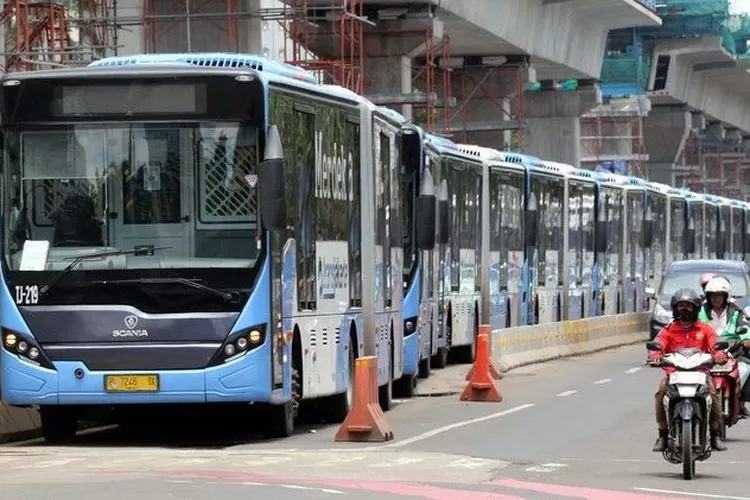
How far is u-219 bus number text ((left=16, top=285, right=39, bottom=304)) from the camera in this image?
720 inches

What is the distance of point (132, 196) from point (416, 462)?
3493mm

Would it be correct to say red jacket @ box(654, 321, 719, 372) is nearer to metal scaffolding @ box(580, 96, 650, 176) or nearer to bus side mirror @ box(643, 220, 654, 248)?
bus side mirror @ box(643, 220, 654, 248)

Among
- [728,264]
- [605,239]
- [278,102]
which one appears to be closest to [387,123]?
[278,102]

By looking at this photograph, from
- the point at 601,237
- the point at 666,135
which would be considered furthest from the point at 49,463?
the point at 666,135

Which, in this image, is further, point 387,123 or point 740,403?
point 387,123

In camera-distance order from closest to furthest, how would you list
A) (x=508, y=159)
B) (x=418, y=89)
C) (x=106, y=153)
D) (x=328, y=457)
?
(x=328, y=457) < (x=106, y=153) < (x=508, y=159) < (x=418, y=89)

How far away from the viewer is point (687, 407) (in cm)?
1546

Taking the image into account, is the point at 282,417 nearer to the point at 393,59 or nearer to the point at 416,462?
the point at 416,462

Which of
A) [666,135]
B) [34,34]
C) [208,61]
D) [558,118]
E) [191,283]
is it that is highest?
[666,135]

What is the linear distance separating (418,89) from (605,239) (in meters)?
21.9

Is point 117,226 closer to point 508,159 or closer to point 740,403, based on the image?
point 740,403

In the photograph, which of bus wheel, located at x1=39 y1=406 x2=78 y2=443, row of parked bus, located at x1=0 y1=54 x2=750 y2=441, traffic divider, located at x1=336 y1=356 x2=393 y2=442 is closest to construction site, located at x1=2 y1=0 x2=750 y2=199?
bus wheel, located at x1=39 y1=406 x2=78 y2=443

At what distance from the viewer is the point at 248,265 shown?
18250 mm

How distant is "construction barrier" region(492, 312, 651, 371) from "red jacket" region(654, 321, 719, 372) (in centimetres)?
1688
